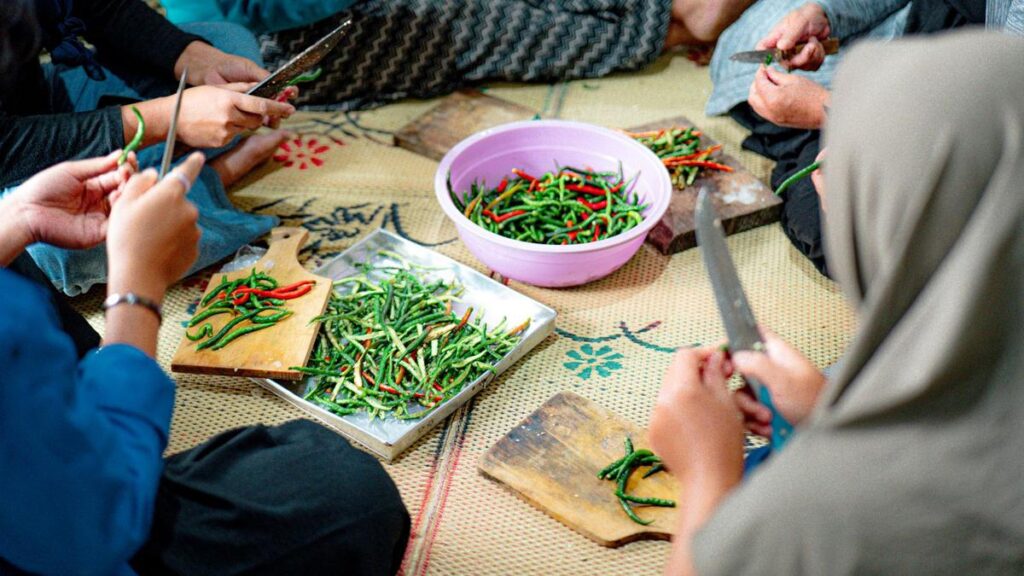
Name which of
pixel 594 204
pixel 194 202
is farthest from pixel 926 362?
pixel 194 202

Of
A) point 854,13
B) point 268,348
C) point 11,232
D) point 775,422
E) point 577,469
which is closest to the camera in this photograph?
point 775,422

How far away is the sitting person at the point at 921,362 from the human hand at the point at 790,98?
1.31 m

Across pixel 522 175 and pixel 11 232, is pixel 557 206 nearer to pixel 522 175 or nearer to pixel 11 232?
pixel 522 175

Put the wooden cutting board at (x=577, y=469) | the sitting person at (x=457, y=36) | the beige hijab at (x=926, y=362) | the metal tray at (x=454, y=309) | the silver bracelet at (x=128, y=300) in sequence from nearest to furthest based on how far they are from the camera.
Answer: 1. the beige hijab at (x=926, y=362)
2. the silver bracelet at (x=128, y=300)
3. the wooden cutting board at (x=577, y=469)
4. the metal tray at (x=454, y=309)
5. the sitting person at (x=457, y=36)

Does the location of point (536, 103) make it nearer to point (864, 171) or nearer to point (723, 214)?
point (723, 214)

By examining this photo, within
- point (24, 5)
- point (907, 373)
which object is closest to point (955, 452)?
Result: point (907, 373)

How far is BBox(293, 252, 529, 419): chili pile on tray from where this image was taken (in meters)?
2.04

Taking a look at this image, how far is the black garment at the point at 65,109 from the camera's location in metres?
2.16

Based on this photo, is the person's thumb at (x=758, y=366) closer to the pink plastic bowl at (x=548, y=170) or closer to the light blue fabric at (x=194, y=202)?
the pink plastic bowl at (x=548, y=170)

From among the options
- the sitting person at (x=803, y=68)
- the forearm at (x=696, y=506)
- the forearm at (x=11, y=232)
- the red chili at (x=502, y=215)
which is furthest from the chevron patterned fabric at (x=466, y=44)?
the forearm at (x=696, y=506)

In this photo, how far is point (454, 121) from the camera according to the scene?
305 centimetres

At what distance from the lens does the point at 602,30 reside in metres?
3.28

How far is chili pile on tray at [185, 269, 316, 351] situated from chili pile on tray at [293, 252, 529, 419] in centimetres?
11

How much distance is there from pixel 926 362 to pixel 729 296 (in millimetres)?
457
